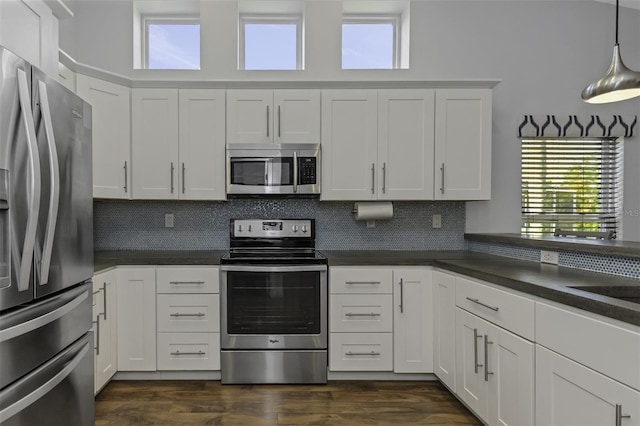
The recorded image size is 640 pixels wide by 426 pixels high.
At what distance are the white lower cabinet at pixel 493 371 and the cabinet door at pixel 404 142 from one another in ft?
3.56

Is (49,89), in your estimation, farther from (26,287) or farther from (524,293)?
(524,293)

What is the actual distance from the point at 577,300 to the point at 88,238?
1995 mm

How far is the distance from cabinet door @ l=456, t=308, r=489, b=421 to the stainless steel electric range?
866 mm

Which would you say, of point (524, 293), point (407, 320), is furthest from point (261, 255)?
point (524, 293)

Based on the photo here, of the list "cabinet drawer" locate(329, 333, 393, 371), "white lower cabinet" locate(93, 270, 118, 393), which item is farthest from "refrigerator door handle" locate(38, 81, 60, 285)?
"cabinet drawer" locate(329, 333, 393, 371)

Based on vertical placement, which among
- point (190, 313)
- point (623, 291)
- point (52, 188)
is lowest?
point (190, 313)

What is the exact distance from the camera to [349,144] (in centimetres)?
302

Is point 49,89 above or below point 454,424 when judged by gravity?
above

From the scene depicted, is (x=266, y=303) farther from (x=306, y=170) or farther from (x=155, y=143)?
(x=155, y=143)

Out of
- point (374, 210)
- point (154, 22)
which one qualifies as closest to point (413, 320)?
point (374, 210)

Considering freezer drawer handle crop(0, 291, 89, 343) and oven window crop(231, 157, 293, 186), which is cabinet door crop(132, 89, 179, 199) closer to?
oven window crop(231, 157, 293, 186)

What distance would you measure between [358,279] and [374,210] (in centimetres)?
64

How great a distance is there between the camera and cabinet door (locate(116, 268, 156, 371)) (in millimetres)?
2689

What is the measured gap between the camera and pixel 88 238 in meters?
1.81
